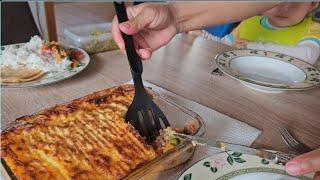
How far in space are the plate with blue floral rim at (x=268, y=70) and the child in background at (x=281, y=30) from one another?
0.96ft

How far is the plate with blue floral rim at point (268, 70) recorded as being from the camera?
798mm

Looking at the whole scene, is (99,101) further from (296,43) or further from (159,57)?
(296,43)

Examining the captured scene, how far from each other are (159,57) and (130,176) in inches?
22.6

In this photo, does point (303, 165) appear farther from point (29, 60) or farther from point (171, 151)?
point (29, 60)

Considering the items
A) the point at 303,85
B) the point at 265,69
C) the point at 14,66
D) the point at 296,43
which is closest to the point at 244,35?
the point at 296,43

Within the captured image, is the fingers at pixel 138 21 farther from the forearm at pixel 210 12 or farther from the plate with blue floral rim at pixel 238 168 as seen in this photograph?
the plate with blue floral rim at pixel 238 168

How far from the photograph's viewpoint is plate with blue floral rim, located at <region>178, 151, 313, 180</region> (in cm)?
50

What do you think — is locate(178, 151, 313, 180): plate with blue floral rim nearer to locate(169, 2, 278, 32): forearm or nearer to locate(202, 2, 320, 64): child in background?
locate(169, 2, 278, 32): forearm

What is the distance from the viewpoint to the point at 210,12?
2.74 feet

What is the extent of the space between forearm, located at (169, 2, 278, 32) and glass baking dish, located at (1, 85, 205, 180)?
27cm

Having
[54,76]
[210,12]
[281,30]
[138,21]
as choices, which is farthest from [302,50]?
[54,76]

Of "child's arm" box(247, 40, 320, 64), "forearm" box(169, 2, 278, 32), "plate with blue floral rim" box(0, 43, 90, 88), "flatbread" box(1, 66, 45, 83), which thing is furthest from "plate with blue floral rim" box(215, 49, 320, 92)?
"flatbread" box(1, 66, 45, 83)

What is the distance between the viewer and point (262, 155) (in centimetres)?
49

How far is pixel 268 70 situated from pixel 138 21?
432 mm
